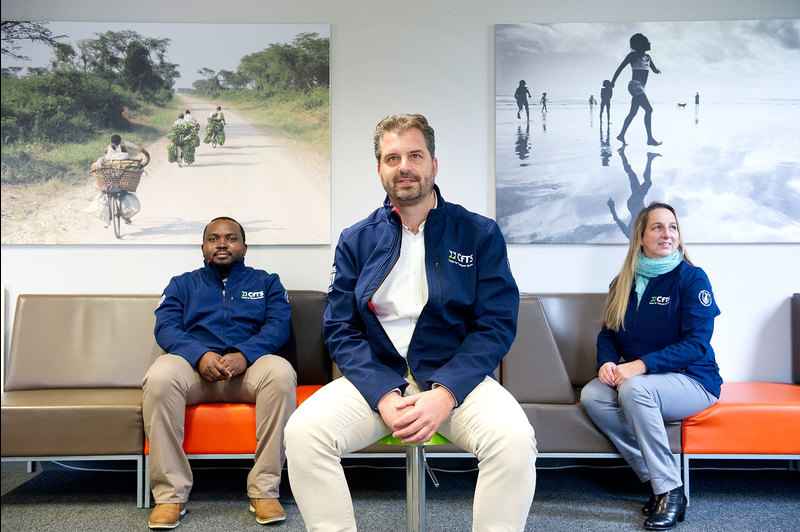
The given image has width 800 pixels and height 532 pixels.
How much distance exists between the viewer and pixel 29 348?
3062mm

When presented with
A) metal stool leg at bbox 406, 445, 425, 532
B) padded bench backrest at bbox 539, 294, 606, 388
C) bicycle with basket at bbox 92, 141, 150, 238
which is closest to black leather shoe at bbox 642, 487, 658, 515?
padded bench backrest at bbox 539, 294, 606, 388

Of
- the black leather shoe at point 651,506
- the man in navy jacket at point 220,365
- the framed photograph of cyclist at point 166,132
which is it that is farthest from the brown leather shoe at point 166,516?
the black leather shoe at point 651,506

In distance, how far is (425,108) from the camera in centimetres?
334

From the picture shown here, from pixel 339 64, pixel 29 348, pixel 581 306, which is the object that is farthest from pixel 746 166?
pixel 29 348

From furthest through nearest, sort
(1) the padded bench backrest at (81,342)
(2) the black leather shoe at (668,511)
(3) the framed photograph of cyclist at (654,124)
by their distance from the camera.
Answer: (3) the framed photograph of cyclist at (654,124), (1) the padded bench backrest at (81,342), (2) the black leather shoe at (668,511)

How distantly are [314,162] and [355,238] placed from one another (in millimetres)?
1359

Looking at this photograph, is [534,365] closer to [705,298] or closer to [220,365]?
[705,298]

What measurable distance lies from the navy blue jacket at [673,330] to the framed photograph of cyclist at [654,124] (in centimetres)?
67

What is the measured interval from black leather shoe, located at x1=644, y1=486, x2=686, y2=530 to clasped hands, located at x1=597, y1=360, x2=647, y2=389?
433 mm

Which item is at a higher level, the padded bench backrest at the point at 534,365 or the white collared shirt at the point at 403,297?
the white collared shirt at the point at 403,297

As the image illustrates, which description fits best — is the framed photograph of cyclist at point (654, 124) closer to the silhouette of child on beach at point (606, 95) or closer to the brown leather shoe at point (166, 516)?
the silhouette of child on beach at point (606, 95)

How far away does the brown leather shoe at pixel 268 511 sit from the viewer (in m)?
2.41

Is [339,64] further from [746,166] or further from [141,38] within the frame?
[746,166]

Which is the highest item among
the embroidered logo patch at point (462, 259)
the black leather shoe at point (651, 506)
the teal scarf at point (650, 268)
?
the embroidered logo patch at point (462, 259)
